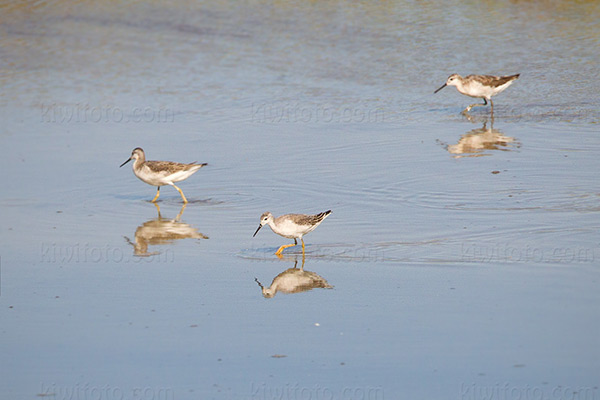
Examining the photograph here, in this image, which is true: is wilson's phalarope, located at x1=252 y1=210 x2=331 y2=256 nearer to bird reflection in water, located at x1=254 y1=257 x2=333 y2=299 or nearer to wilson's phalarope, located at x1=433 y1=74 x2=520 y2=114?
bird reflection in water, located at x1=254 y1=257 x2=333 y2=299

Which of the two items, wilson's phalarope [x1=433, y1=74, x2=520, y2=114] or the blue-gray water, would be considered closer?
the blue-gray water

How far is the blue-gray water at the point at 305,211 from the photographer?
700 cm

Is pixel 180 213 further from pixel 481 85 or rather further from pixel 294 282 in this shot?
pixel 481 85

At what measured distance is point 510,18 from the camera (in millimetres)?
24922

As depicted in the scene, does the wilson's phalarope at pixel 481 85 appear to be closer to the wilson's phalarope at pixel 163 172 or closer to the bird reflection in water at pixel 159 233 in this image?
the wilson's phalarope at pixel 163 172

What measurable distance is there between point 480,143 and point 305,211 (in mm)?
4719

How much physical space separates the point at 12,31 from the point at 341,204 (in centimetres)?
1541

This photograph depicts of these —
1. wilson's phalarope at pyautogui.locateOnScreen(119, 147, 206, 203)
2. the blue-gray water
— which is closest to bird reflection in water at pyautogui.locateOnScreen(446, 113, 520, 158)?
the blue-gray water

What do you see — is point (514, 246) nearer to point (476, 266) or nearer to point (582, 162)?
point (476, 266)

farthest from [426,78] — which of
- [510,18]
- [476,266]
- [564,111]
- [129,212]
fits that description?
[476,266]

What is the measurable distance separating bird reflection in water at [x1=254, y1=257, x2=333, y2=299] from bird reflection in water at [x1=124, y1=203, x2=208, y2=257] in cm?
171

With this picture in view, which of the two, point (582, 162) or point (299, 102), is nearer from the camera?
point (582, 162)

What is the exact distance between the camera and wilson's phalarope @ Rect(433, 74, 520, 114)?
17.7 metres

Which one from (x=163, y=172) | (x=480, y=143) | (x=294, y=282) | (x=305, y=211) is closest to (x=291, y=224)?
(x=294, y=282)
